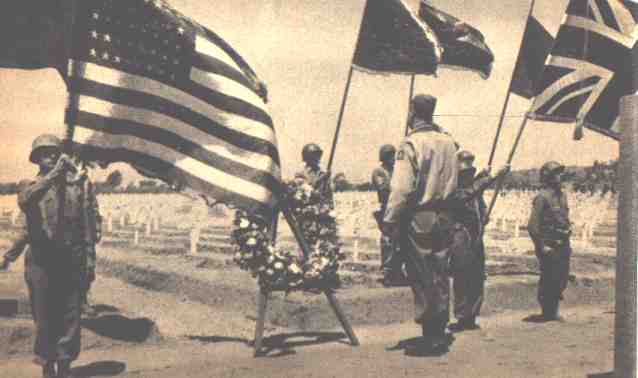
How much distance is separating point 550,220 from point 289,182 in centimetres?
318

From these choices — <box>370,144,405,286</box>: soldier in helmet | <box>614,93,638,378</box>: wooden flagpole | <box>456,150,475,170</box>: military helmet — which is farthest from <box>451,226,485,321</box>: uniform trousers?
<box>614,93,638,378</box>: wooden flagpole

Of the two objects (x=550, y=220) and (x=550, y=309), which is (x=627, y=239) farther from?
(x=550, y=309)

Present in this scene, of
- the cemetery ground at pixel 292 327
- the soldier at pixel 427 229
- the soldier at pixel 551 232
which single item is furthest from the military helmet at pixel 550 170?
the soldier at pixel 427 229

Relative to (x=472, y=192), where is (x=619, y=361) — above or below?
below

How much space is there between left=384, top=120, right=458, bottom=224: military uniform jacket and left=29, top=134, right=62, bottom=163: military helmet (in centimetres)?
239

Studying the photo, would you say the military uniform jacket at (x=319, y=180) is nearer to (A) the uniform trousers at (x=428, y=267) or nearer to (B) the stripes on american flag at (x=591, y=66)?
(A) the uniform trousers at (x=428, y=267)

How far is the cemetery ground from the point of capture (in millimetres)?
5754

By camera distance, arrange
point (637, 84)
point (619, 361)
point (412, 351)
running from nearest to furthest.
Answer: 1. point (619, 361)
2. point (412, 351)
3. point (637, 84)

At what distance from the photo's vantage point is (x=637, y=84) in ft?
24.5

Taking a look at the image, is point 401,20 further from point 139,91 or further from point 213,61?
point 139,91

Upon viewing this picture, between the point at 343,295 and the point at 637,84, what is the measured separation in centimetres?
393

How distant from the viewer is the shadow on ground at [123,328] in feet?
24.1

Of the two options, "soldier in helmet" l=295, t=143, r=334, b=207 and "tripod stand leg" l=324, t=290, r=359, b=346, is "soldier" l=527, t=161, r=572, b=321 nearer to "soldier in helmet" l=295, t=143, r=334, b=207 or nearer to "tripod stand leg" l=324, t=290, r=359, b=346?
"soldier in helmet" l=295, t=143, r=334, b=207

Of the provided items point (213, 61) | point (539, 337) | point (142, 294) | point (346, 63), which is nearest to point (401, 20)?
point (346, 63)
